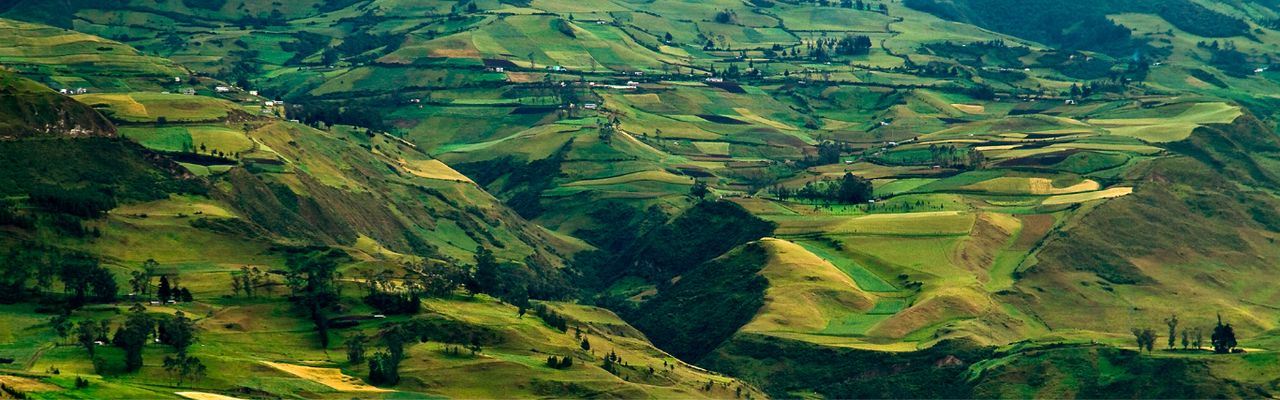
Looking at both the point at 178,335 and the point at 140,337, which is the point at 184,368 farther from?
the point at 178,335

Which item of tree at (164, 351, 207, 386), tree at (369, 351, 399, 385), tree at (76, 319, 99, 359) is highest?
tree at (76, 319, 99, 359)

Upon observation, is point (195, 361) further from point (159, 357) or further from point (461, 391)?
point (461, 391)

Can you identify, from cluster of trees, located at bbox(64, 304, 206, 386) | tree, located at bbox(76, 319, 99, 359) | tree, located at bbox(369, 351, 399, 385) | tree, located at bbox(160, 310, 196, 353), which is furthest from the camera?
tree, located at bbox(369, 351, 399, 385)

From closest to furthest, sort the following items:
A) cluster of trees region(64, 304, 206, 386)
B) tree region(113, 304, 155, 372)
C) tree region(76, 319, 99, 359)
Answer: cluster of trees region(64, 304, 206, 386), tree region(113, 304, 155, 372), tree region(76, 319, 99, 359)

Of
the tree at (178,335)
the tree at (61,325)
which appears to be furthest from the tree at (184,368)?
the tree at (61,325)

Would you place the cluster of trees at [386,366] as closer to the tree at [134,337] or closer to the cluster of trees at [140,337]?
the cluster of trees at [140,337]

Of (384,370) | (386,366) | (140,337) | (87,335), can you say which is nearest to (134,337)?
(140,337)

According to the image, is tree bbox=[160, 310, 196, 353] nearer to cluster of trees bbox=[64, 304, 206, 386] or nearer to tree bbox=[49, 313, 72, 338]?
cluster of trees bbox=[64, 304, 206, 386]

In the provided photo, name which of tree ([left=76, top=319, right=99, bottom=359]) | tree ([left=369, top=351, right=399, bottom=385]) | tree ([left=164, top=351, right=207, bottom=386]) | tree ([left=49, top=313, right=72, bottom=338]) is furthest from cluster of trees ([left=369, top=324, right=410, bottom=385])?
tree ([left=49, top=313, right=72, bottom=338])

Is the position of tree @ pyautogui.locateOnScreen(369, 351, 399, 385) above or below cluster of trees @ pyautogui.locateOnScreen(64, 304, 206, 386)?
below
